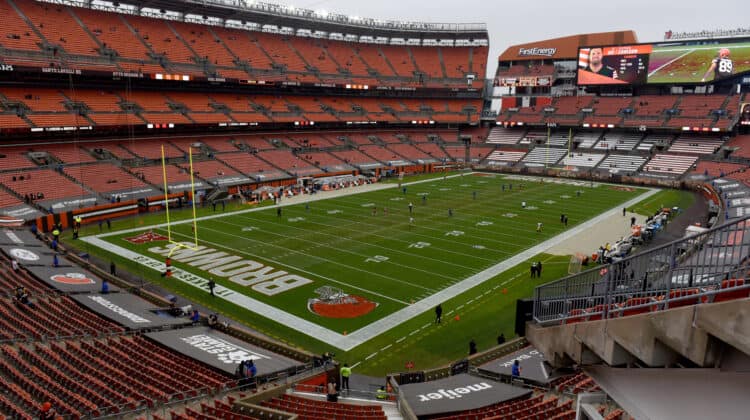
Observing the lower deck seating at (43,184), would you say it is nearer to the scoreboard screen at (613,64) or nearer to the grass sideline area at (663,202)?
the grass sideline area at (663,202)

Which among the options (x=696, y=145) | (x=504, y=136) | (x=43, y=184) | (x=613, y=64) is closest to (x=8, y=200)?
(x=43, y=184)

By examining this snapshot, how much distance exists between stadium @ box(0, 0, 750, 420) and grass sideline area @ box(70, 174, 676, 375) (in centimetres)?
18

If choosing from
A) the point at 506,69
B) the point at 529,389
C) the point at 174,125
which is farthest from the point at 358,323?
the point at 506,69

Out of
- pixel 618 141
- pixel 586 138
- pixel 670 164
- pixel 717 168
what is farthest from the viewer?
pixel 586 138

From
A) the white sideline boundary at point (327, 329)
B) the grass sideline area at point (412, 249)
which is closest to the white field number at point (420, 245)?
the grass sideline area at point (412, 249)

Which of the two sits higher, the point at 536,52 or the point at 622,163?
the point at 536,52

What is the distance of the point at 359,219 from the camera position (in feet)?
113

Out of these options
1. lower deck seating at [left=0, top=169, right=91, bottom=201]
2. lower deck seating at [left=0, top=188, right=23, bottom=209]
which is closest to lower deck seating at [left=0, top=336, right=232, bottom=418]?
lower deck seating at [left=0, top=188, right=23, bottom=209]

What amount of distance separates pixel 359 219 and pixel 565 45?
184 ft

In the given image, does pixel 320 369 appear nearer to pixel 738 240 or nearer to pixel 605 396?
pixel 605 396

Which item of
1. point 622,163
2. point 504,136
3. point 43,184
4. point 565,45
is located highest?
point 565,45

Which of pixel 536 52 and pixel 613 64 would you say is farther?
pixel 536 52

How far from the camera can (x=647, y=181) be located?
52.5 m

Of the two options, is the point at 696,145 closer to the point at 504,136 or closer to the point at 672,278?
the point at 504,136
